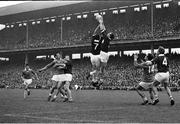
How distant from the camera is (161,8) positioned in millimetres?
44281

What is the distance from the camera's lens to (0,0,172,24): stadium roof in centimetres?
4671

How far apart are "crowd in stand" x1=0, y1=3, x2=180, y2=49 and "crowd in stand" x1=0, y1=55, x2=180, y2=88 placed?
2.85m

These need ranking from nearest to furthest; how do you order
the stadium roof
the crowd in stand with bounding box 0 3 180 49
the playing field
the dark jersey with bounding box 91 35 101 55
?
→ the playing field
the dark jersey with bounding box 91 35 101 55
the crowd in stand with bounding box 0 3 180 49
the stadium roof

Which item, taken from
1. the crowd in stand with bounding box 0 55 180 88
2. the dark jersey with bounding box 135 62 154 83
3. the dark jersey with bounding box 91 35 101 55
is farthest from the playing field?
the crowd in stand with bounding box 0 55 180 88

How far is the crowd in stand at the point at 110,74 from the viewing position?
3884 cm

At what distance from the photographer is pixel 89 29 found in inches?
1996

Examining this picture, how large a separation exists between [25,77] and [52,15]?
32.4 metres

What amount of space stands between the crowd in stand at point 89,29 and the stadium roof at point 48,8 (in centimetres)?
168

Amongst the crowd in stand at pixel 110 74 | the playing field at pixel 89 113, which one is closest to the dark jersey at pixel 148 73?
the playing field at pixel 89 113

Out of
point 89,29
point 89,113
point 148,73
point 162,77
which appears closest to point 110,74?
point 89,29

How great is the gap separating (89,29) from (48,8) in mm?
6331

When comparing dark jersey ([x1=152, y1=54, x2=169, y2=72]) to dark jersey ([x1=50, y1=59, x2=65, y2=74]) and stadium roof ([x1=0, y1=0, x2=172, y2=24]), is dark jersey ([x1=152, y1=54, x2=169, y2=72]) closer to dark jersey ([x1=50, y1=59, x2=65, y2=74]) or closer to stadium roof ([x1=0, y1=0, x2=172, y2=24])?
dark jersey ([x1=50, y1=59, x2=65, y2=74])

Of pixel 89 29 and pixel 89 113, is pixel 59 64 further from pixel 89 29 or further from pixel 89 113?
pixel 89 29

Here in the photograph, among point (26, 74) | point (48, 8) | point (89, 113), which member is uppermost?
point (48, 8)
